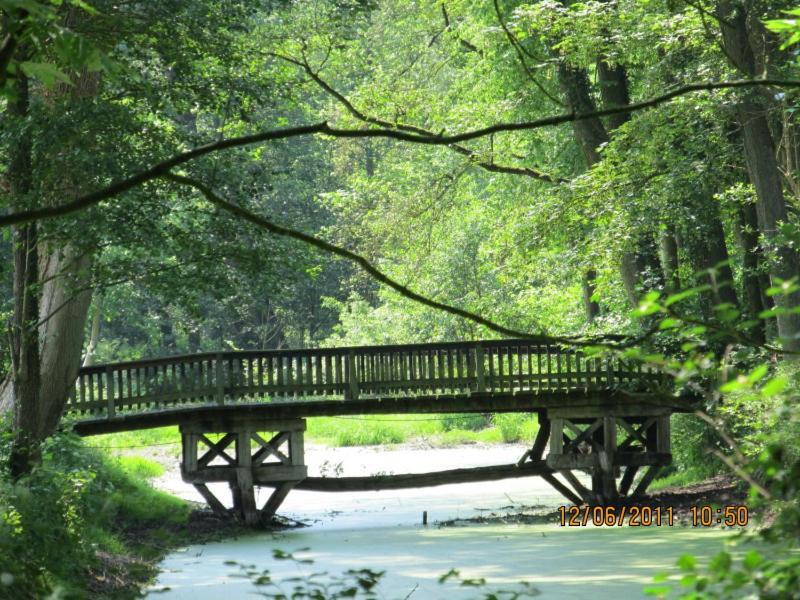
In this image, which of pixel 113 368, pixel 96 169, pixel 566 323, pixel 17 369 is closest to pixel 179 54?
pixel 96 169

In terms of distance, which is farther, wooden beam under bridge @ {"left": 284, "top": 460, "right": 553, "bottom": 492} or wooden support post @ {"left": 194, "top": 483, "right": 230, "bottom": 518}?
wooden beam under bridge @ {"left": 284, "top": 460, "right": 553, "bottom": 492}

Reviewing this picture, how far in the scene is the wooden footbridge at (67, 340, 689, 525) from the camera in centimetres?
1543

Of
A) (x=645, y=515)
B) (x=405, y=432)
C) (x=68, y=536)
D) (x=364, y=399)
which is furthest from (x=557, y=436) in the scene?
(x=405, y=432)

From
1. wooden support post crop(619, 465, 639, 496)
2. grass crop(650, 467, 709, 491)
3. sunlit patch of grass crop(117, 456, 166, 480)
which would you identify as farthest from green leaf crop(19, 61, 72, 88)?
grass crop(650, 467, 709, 491)

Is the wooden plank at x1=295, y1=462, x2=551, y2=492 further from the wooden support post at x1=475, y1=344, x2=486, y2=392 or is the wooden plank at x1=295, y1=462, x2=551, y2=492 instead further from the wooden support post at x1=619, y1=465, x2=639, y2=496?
the wooden support post at x1=475, y1=344, x2=486, y2=392

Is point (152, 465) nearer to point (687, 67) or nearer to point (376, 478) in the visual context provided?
point (376, 478)

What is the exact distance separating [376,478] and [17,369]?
6549 millimetres

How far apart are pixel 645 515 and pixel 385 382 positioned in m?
3.64

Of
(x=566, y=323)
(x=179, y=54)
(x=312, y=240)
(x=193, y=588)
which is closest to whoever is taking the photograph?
(x=312, y=240)

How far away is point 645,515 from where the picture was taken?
14789 mm

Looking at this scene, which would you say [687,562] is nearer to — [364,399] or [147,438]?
[364,399]

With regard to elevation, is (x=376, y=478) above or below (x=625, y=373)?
below

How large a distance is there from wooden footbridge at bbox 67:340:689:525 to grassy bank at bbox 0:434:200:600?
140 centimetres

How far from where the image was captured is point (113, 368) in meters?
15.1
